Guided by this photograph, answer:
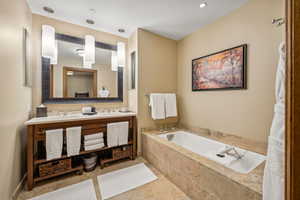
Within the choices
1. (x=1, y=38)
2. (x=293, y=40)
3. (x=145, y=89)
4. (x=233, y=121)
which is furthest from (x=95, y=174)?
(x=293, y=40)

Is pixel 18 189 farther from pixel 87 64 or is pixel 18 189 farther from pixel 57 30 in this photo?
pixel 57 30

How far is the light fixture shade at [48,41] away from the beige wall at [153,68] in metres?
1.37

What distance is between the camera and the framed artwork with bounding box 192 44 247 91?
1.75m

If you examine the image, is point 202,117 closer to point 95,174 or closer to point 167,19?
point 167,19

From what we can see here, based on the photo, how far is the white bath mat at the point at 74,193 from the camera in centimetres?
141

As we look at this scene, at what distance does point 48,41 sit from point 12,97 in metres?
1.06

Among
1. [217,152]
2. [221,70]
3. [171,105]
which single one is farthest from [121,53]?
[217,152]

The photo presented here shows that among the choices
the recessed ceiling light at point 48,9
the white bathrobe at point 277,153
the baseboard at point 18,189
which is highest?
the recessed ceiling light at point 48,9

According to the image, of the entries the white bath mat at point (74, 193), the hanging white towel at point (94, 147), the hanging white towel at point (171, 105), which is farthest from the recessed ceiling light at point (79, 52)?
the white bath mat at point (74, 193)

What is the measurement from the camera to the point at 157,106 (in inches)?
96.3

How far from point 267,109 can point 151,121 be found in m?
1.76

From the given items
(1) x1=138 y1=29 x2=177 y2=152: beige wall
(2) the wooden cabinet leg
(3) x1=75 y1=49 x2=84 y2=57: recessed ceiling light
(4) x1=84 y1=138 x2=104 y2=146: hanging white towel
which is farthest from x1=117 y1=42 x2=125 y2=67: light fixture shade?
(2) the wooden cabinet leg

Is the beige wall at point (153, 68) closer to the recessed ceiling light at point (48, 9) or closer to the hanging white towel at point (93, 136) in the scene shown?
the hanging white towel at point (93, 136)

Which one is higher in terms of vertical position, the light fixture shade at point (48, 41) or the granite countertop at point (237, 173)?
the light fixture shade at point (48, 41)
